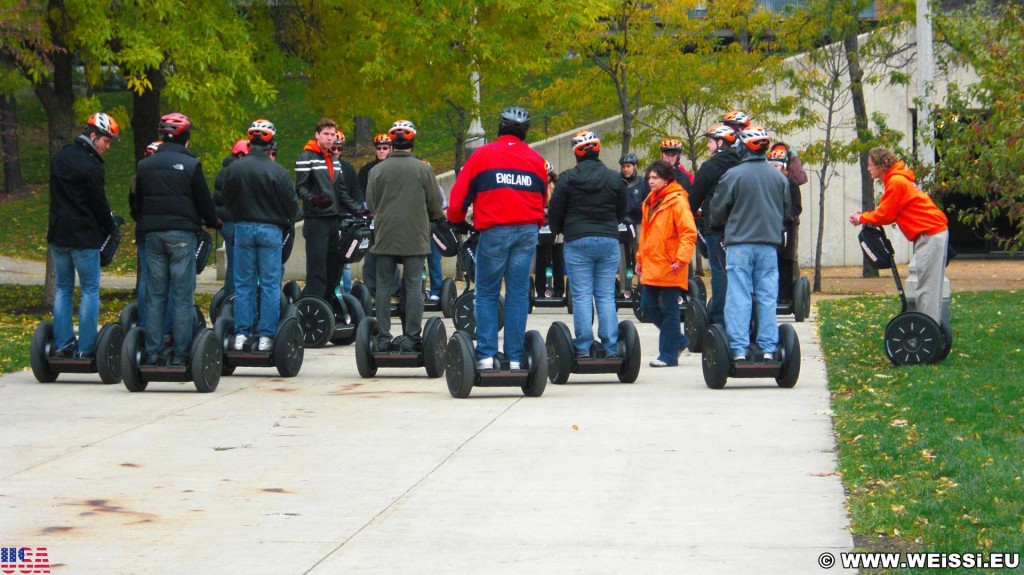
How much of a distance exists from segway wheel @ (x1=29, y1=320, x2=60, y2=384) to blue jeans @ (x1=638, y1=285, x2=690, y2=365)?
486 cm

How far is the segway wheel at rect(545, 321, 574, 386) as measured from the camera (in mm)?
11430

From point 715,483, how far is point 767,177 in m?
4.14

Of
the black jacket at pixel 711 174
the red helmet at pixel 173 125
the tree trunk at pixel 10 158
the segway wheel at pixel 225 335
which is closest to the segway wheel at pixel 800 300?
the black jacket at pixel 711 174

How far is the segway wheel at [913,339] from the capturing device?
1197 cm

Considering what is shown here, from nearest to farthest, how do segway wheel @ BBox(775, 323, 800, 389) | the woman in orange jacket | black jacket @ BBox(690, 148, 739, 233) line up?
segway wheel @ BBox(775, 323, 800, 389), the woman in orange jacket, black jacket @ BBox(690, 148, 739, 233)

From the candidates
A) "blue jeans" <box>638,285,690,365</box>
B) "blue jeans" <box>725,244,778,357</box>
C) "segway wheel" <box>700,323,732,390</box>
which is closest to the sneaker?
"blue jeans" <box>638,285,690,365</box>

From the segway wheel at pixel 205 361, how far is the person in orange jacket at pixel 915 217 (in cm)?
514

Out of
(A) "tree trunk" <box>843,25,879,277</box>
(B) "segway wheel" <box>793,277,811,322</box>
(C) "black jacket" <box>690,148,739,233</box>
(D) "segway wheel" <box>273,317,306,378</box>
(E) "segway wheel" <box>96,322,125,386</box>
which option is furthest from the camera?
(A) "tree trunk" <box>843,25,879,277</box>

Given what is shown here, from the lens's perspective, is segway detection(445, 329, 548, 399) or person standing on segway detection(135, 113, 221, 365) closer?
segway detection(445, 329, 548, 399)

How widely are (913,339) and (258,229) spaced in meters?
5.35

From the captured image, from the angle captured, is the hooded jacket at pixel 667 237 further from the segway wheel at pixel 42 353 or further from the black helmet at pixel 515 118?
the segway wheel at pixel 42 353

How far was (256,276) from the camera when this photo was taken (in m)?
12.3

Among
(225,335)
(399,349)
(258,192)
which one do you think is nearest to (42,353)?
(225,335)

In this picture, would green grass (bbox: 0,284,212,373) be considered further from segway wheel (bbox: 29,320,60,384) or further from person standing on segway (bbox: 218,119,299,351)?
person standing on segway (bbox: 218,119,299,351)
